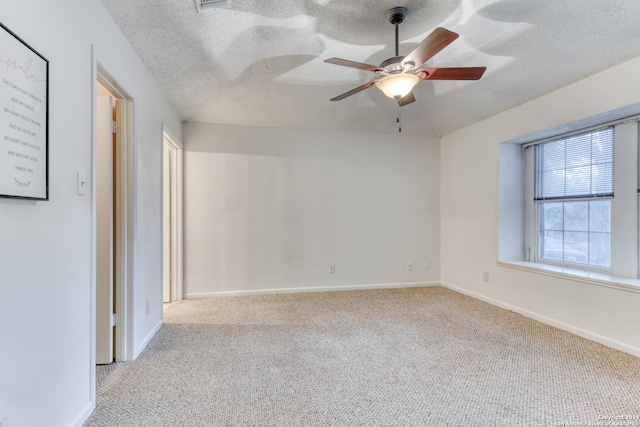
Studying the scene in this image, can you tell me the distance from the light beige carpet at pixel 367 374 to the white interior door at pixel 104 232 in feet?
0.90

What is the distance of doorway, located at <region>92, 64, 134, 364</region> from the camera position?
235 centimetres

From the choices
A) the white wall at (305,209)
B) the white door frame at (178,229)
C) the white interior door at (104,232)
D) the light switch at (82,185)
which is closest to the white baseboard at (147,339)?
the white interior door at (104,232)

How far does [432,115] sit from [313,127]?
1640mm

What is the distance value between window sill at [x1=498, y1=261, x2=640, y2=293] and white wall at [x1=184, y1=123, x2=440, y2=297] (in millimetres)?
1447

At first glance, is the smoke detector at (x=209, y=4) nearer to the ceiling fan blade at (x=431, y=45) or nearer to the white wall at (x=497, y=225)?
the ceiling fan blade at (x=431, y=45)

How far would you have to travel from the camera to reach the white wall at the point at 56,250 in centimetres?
122

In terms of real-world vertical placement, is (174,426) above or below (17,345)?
below

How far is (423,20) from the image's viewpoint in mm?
2330

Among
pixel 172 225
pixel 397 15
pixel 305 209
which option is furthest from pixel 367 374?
pixel 172 225

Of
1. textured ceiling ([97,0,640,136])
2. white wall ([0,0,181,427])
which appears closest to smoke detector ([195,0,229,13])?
textured ceiling ([97,0,640,136])

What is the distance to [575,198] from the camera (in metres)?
3.36

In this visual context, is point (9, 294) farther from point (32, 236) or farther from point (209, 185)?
point (209, 185)

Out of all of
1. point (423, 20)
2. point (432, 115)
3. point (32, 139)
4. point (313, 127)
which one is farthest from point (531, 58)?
point (32, 139)

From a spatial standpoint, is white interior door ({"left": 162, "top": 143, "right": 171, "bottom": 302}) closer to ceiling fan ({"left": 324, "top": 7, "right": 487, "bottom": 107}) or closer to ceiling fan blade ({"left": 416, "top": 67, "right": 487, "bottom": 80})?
ceiling fan ({"left": 324, "top": 7, "right": 487, "bottom": 107})
